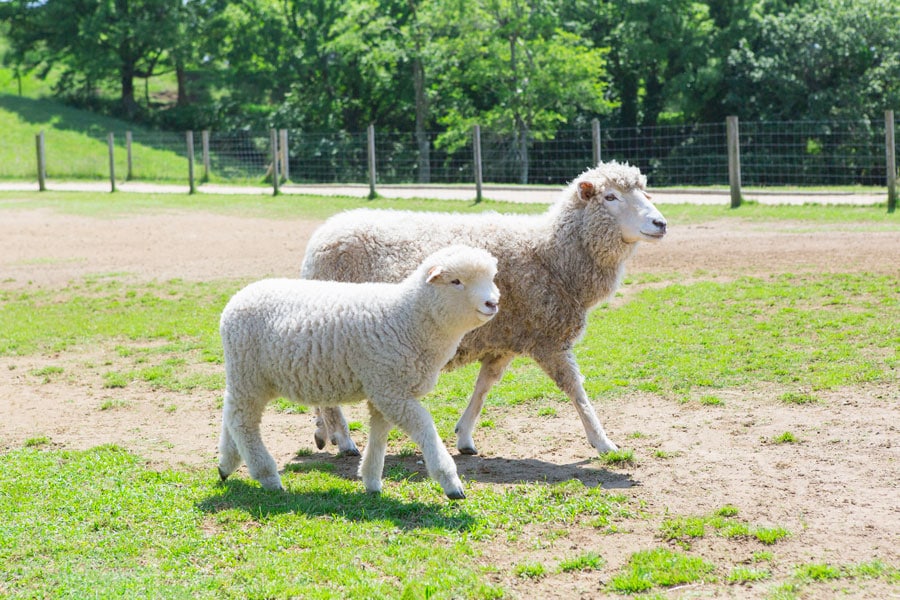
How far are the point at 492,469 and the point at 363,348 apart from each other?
1.43m

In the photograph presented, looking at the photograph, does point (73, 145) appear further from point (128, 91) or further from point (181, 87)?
point (181, 87)

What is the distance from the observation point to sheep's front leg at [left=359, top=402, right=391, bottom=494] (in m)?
6.36

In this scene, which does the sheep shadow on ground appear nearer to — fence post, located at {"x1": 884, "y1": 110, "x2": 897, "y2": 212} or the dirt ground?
the dirt ground

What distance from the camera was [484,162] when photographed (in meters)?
33.8

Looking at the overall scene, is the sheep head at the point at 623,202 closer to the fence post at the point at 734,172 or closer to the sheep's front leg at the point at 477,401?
the sheep's front leg at the point at 477,401

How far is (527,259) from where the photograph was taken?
25.7 feet

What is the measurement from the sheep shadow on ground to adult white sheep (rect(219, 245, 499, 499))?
711 mm

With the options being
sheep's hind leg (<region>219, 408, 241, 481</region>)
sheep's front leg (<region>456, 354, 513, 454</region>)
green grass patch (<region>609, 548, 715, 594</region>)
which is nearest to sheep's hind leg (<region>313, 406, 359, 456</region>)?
sheep's front leg (<region>456, 354, 513, 454</region>)

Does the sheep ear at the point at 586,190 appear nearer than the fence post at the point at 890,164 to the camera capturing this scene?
Yes

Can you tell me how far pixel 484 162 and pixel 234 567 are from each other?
2930cm

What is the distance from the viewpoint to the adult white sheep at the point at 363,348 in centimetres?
613

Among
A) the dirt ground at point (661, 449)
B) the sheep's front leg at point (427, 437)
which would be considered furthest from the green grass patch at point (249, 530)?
the dirt ground at point (661, 449)

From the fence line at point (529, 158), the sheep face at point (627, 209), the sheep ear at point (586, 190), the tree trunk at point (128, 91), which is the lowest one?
the sheep face at point (627, 209)

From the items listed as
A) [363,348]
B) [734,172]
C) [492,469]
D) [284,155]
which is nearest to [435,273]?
[363,348]
